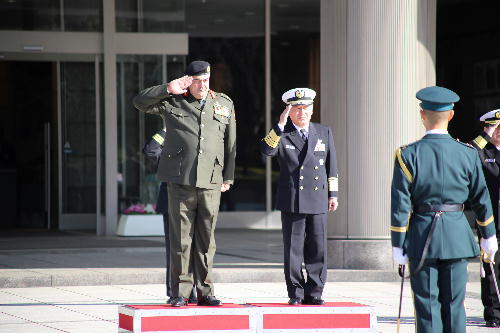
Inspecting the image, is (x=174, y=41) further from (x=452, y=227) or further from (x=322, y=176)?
(x=452, y=227)

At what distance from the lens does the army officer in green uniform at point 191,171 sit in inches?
318

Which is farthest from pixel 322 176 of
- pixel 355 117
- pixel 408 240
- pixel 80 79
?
pixel 80 79

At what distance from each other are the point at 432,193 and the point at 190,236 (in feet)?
7.43

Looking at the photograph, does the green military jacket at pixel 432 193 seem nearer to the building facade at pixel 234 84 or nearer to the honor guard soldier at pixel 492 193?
the honor guard soldier at pixel 492 193

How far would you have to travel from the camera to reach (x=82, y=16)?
17859 mm

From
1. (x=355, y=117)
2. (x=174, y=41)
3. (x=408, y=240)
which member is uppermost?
(x=174, y=41)

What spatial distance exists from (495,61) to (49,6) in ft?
26.3

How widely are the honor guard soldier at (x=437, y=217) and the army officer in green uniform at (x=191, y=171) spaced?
6.44 ft

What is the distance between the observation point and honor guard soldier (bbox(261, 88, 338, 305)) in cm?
859

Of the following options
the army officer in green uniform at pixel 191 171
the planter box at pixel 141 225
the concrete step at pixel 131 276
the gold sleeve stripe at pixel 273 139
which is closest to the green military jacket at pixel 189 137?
the army officer in green uniform at pixel 191 171

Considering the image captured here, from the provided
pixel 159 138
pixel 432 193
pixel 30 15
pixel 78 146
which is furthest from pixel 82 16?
pixel 432 193

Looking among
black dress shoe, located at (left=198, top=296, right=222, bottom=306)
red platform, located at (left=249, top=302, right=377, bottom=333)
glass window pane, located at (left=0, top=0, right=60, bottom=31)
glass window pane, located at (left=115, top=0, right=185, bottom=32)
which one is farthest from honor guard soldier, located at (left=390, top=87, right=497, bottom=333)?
glass window pane, located at (left=0, top=0, right=60, bottom=31)

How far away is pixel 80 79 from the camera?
18453mm

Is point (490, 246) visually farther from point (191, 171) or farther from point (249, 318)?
point (191, 171)
